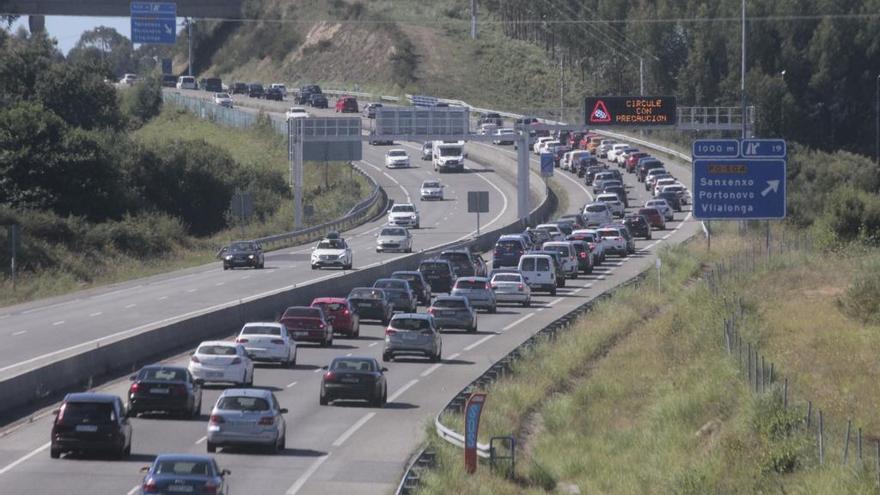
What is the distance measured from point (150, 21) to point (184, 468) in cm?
8586

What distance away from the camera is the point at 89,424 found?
24.9m

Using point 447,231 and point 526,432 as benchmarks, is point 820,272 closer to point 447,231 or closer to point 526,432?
point 526,432

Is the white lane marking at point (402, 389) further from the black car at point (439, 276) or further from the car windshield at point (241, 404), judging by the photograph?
the black car at point (439, 276)

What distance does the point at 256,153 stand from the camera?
117500mm

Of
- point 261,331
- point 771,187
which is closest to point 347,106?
point 771,187

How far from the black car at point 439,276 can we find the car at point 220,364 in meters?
24.4

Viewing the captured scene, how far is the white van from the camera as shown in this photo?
58281 millimetres

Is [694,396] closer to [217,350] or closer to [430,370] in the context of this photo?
[430,370]

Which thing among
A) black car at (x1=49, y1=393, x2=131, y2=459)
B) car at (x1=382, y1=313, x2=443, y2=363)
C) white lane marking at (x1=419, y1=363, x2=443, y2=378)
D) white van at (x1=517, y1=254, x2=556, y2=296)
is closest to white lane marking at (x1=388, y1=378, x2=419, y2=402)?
white lane marking at (x1=419, y1=363, x2=443, y2=378)

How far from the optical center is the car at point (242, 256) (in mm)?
65812

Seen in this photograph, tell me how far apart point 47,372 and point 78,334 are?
403 inches

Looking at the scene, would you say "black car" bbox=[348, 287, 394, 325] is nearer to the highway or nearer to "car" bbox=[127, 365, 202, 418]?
the highway

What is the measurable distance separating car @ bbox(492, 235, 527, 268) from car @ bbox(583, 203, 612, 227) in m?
17.3

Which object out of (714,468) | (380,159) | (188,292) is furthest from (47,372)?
(380,159)
